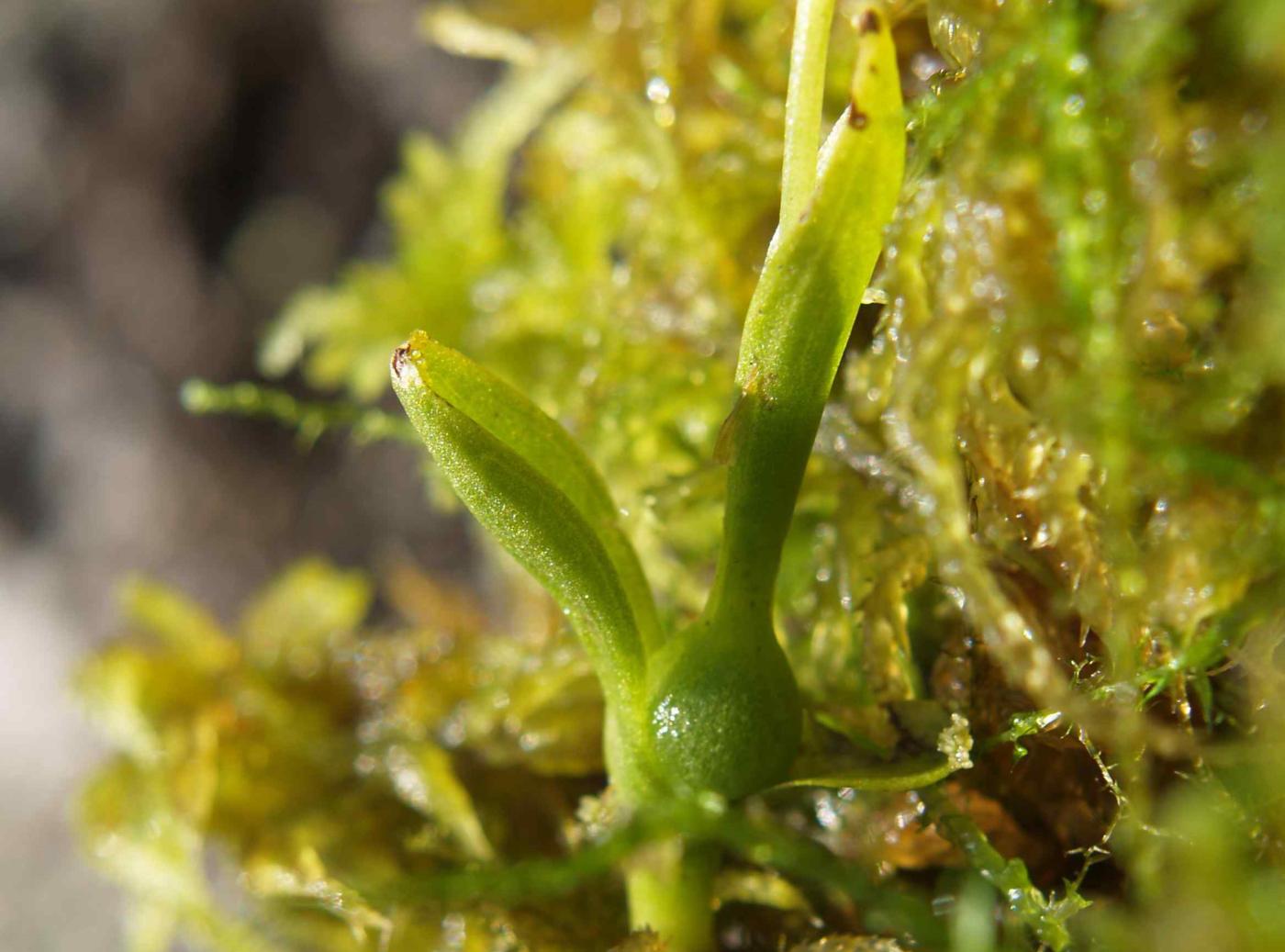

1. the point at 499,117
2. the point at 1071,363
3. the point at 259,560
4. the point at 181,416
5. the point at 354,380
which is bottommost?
the point at 1071,363

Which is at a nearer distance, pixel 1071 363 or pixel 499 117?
pixel 1071 363

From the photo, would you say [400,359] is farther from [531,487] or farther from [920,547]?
[920,547]

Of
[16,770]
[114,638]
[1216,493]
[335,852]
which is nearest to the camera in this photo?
[1216,493]

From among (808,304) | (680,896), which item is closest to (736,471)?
(808,304)

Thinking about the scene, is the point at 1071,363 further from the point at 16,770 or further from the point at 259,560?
the point at 16,770

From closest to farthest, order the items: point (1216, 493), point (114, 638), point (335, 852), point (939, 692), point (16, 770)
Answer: point (1216, 493)
point (939, 692)
point (335, 852)
point (114, 638)
point (16, 770)

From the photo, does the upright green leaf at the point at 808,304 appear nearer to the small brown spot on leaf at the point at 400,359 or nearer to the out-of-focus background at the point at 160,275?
the small brown spot on leaf at the point at 400,359

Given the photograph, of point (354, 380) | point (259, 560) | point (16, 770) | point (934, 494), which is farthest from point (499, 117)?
point (16, 770)

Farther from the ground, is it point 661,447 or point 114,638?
point 114,638

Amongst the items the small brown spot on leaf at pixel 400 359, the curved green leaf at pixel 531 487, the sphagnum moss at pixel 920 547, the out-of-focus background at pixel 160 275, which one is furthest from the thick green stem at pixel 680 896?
the out-of-focus background at pixel 160 275
